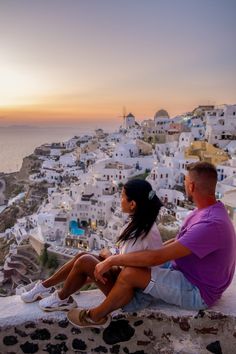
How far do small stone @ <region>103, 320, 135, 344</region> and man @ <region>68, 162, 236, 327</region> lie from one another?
84 mm

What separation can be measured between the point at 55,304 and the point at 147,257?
0.77m

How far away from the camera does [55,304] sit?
2.28 m

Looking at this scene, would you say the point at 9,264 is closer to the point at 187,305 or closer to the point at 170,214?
the point at 170,214

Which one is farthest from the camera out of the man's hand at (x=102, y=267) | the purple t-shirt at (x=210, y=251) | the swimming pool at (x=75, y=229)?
the swimming pool at (x=75, y=229)

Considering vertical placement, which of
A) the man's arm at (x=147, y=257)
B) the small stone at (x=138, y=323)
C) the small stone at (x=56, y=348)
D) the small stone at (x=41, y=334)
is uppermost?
the man's arm at (x=147, y=257)

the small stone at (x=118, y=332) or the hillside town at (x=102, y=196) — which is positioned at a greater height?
the small stone at (x=118, y=332)

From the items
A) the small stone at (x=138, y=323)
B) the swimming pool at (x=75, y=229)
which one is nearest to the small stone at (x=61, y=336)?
the small stone at (x=138, y=323)

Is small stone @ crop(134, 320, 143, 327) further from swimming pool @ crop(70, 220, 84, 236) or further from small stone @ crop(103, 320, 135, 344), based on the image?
swimming pool @ crop(70, 220, 84, 236)

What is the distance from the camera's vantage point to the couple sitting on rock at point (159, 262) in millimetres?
2014

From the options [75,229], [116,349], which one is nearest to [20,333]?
[116,349]

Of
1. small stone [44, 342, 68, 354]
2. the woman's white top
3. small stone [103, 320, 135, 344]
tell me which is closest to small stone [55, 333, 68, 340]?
small stone [44, 342, 68, 354]

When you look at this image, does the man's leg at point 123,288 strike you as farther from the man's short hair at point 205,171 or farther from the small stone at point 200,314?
the man's short hair at point 205,171

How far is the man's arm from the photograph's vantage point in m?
1.99

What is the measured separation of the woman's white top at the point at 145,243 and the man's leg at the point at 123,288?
13 centimetres
